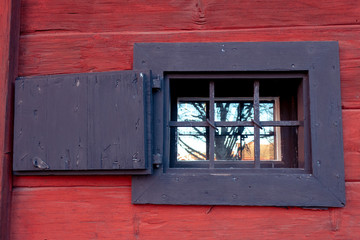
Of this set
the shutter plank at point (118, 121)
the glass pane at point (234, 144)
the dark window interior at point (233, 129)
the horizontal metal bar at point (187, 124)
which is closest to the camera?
the shutter plank at point (118, 121)

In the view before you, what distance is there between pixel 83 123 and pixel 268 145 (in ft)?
3.36

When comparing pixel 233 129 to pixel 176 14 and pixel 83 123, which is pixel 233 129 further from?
pixel 83 123


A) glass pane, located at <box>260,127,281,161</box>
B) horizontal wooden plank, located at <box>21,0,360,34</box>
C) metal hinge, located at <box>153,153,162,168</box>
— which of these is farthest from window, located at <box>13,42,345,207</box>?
glass pane, located at <box>260,127,281,161</box>

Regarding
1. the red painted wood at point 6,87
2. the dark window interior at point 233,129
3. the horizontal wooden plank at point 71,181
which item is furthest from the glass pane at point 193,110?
the red painted wood at point 6,87

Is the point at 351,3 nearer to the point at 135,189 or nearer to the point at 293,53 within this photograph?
the point at 293,53

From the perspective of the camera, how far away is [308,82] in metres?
1.16

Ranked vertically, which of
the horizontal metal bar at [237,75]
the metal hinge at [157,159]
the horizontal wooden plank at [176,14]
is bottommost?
the metal hinge at [157,159]

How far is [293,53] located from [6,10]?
136 centimetres

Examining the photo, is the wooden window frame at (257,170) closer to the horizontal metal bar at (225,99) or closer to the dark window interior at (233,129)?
the dark window interior at (233,129)

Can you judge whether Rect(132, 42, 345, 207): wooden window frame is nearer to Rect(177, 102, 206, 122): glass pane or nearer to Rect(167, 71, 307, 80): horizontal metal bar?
Rect(167, 71, 307, 80): horizontal metal bar

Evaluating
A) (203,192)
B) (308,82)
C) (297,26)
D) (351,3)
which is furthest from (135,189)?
(351,3)

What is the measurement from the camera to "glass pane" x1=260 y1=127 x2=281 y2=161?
4.95 ft

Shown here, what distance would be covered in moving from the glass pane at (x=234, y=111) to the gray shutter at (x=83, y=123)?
1.98ft

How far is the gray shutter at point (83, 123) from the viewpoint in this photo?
3.62 feet
